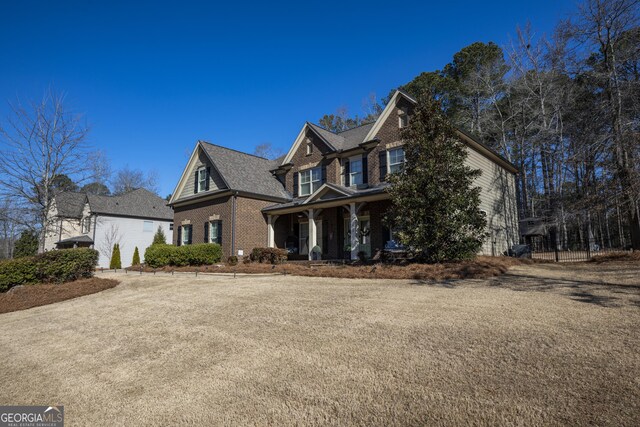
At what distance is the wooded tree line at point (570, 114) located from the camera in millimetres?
14914

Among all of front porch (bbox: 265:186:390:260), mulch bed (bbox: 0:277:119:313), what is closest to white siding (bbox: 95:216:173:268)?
front porch (bbox: 265:186:390:260)

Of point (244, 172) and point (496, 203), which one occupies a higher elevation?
point (244, 172)

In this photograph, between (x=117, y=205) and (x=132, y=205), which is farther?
(x=132, y=205)

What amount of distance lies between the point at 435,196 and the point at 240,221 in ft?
39.6

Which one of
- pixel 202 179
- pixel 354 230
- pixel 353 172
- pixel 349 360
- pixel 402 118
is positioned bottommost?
pixel 349 360

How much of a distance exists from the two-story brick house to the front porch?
0.05 metres

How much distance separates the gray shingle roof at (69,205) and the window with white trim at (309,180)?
23851 millimetres

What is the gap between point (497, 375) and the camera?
3699mm

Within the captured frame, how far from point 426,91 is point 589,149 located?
8313 mm

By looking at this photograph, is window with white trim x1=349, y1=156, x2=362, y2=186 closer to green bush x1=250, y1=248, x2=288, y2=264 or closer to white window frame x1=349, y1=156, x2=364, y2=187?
white window frame x1=349, y1=156, x2=364, y2=187

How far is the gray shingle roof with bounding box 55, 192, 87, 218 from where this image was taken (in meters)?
33.4

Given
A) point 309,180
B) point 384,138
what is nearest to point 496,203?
point 384,138

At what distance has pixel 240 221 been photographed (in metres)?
20.6

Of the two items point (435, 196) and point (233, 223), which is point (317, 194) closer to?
point (233, 223)
